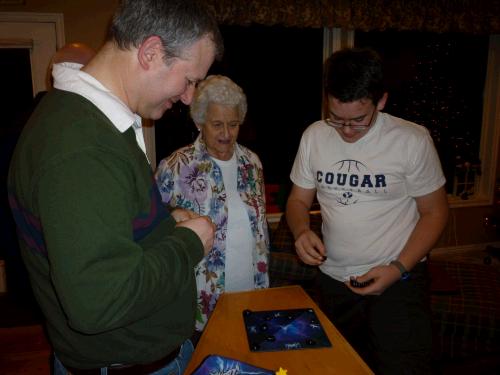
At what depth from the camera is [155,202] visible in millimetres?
893

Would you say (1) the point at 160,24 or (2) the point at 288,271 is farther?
(2) the point at 288,271

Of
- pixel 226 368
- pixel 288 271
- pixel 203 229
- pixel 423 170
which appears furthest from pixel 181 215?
pixel 288 271

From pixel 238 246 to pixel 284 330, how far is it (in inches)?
28.2

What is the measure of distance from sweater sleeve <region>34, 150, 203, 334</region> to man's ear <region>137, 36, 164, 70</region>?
0.75ft

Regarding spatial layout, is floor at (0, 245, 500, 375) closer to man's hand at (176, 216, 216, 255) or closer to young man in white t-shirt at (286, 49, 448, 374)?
young man in white t-shirt at (286, 49, 448, 374)

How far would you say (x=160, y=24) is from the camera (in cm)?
79

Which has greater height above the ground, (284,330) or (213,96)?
(213,96)

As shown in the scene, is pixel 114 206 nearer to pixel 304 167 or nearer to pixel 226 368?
pixel 226 368

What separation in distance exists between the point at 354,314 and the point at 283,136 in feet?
8.70

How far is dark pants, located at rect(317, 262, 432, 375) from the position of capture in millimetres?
1447

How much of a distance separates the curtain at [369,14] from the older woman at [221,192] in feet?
4.25

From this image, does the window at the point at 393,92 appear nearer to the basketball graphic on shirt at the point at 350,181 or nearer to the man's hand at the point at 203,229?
the basketball graphic on shirt at the point at 350,181

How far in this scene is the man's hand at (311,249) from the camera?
4.89ft

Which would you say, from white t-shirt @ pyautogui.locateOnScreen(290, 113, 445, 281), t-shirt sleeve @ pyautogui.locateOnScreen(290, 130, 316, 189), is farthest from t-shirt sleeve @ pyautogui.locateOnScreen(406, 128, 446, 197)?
t-shirt sleeve @ pyautogui.locateOnScreen(290, 130, 316, 189)
